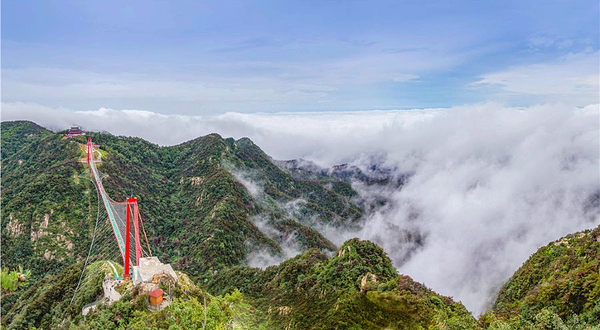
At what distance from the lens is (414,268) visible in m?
200

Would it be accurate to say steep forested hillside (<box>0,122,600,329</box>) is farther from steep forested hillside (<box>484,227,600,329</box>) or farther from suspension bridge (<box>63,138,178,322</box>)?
suspension bridge (<box>63,138,178,322</box>)

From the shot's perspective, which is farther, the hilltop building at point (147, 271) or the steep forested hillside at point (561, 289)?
the hilltop building at point (147, 271)

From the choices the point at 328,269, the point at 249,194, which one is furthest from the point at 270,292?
the point at 249,194

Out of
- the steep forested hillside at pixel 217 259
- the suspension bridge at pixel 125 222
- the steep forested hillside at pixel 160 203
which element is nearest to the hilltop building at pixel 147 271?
the suspension bridge at pixel 125 222

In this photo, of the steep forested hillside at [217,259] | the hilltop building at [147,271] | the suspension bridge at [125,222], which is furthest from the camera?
the suspension bridge at [125,222]

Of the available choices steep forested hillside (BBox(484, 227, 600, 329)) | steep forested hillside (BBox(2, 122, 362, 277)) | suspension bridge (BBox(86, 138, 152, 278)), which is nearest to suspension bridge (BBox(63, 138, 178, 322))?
suspension bridge (BBox(86, 138, 152, 278))

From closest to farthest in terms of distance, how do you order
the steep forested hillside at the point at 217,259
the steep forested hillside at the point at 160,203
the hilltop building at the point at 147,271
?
1. the steep forested hillside at the point at 217,259
2. the hilltop building at the point at 147,271
3. the steep forested hillside at the point at 160,203

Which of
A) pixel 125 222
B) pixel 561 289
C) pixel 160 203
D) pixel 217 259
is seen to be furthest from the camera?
pixel 160 203

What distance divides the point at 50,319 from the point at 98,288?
27.3ft

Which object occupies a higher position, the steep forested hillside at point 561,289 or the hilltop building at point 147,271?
the hilltop building at point 147,271

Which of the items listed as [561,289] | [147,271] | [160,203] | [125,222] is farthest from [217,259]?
[561,289]

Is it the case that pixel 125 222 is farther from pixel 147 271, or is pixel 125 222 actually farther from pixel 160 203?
pixel 160 203

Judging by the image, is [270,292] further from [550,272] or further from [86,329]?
[550,272]

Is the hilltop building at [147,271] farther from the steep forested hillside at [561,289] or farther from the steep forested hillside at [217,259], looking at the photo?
the steep forested hillside at [561,289]
